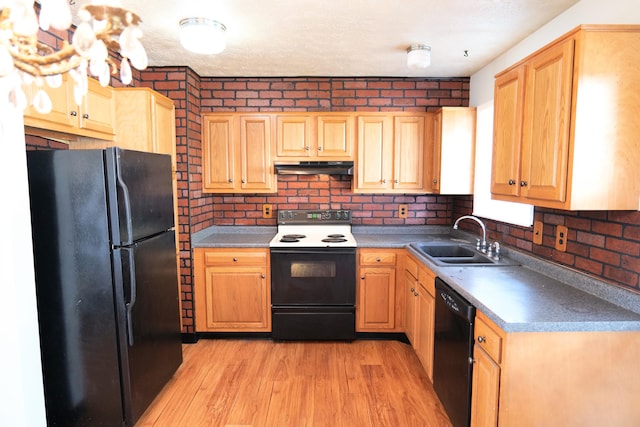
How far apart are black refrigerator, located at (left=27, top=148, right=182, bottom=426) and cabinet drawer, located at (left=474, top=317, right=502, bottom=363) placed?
5.89 feet

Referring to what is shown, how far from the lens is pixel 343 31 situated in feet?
7.15

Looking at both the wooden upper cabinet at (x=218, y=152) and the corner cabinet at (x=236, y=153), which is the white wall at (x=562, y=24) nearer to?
the corner cabinet at (x=236, y=153)

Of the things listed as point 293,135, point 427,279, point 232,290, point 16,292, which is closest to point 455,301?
point 427,279

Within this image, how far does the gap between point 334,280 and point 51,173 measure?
6.76 feet

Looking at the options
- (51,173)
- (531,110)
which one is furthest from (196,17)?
(531,110)

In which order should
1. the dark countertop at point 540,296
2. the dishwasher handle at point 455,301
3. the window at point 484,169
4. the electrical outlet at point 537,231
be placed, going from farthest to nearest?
the window at point 484,169, the electrical outlet at point 537,231, the dishwasher handle at point 455,301, the dark countertop at point 540,296

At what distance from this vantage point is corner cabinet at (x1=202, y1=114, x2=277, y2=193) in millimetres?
3129

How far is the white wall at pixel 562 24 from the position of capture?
1.52m

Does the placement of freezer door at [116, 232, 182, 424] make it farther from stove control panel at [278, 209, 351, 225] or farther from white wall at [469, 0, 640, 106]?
white wall at [469, 0, 640, 106]

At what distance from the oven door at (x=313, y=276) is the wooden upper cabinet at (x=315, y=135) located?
898 millimetres

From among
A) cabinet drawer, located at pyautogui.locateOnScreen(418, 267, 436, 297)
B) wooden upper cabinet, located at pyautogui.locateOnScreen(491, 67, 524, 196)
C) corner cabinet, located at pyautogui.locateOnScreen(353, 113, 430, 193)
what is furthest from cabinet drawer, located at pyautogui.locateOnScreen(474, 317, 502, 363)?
corner cabinet, located at pyautogui.locateOnScreen(353, 113, 430, 193)

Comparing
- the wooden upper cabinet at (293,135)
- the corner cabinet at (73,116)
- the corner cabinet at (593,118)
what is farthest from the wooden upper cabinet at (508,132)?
the corner cabinet at (73,116)

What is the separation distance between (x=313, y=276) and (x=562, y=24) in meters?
2.37

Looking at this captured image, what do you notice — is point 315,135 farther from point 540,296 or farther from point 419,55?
point 540,296
